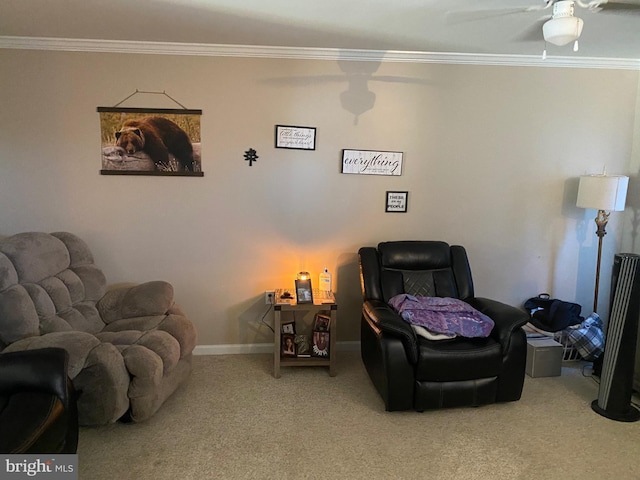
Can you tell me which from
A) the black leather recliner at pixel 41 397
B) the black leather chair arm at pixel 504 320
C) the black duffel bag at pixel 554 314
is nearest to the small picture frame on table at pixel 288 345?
the black leather chair arm at pixel 504 320

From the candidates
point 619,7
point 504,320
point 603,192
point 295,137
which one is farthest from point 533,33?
point 504,320

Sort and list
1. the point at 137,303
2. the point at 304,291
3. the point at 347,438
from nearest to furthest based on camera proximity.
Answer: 1. the point at 347,438
2. the point at 137,303
3. the point at 304,291

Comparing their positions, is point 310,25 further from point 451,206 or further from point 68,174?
point 68,174

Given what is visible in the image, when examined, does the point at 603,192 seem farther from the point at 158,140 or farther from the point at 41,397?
the point at 41,397

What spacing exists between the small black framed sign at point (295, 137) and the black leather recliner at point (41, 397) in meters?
2.09

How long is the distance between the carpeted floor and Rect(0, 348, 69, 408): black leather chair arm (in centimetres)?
57

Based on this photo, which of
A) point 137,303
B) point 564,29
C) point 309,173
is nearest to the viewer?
point 564,29

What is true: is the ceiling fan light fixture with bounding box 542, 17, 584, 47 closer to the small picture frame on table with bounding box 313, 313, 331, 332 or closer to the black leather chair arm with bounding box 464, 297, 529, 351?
the black leather chair arm with bounding box 464, 297, 529, 351

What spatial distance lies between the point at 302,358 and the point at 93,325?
1.42 m

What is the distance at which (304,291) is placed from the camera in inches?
125

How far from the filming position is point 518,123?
3.50 meters

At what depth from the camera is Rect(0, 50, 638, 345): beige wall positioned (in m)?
3.22

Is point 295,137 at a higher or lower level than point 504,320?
higher

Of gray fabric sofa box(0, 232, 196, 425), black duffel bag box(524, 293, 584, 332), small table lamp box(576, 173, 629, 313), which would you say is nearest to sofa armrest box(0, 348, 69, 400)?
gray fabric sofa box(0, 232, 196, 425)
